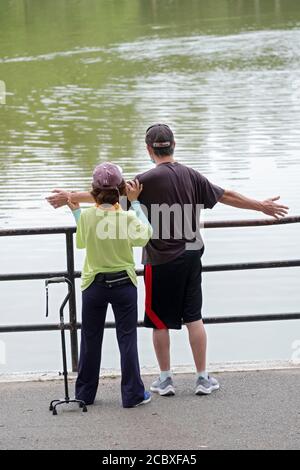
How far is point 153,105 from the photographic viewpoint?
31.7 meters

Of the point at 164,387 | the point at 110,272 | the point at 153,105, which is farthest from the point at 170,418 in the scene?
the point at 153,105

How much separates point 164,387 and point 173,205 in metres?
1.08

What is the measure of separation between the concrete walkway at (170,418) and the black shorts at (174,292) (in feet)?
1.48

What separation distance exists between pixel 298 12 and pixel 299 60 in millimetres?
23272

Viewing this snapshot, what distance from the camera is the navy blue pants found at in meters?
6.64

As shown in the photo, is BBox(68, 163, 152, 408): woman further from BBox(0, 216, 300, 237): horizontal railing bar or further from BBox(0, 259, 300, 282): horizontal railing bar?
BBox(0, 259, 300, 282): horizontal railing bar

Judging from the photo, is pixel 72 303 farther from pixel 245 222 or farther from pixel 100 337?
pixel 245 222

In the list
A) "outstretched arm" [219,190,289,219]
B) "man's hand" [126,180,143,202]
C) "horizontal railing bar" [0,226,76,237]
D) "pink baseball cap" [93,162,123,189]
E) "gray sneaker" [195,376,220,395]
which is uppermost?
"pink baseball cap" [93,162,123,189]

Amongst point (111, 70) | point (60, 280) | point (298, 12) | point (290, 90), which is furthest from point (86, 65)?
point (60, 280)

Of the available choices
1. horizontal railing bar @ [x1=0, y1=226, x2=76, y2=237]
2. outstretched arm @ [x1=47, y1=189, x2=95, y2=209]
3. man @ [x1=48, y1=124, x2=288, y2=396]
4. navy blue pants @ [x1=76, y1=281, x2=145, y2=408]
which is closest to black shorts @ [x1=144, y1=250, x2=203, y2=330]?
man @ [x1=48, y1=124, x2=288, y2=396]

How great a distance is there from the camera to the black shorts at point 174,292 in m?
6.76

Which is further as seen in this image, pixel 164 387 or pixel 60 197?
pixel 164 387
